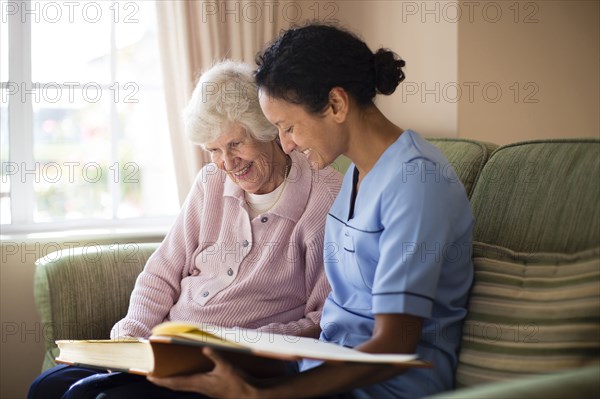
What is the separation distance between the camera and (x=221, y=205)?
224 centimetres

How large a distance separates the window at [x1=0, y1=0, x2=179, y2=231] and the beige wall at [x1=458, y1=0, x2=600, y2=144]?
4.52ft

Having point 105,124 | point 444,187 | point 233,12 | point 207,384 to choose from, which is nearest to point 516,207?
point 444,187

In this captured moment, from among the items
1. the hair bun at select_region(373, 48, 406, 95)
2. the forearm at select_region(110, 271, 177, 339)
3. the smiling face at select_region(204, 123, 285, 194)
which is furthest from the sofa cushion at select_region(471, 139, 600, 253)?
the forearm at select_region(110, 271, 177, 339)

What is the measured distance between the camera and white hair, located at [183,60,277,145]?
210 cm

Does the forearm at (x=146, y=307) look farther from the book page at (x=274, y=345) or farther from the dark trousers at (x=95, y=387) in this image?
the book page at (x=274, y=345)

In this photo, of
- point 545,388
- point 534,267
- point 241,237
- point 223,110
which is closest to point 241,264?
point 241,237

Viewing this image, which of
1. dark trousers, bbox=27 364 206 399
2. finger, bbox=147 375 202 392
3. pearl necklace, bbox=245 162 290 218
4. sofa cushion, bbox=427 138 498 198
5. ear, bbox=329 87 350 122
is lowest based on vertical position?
dark trousers, bbox=27 364 206 399

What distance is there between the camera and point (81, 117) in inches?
129

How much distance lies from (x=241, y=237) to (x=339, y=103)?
0.63 meters

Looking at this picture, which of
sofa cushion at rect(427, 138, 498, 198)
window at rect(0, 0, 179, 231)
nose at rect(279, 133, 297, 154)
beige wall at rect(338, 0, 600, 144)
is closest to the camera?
nose at rect(279, 133, 297, 154)

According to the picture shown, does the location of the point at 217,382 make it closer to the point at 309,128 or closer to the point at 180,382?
the point at 180,382

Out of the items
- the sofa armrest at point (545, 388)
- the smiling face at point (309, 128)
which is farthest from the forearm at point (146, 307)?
the sofa armrest at point (545, 388)

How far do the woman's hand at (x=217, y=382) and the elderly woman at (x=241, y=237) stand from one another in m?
0.49

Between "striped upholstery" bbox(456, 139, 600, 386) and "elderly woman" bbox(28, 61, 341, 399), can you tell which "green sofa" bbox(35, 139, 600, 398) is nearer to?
"striped upholstery" bbox(456, 139, 600, 386)
